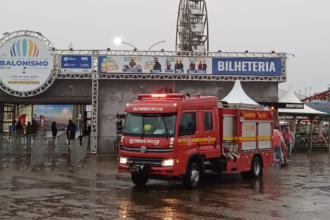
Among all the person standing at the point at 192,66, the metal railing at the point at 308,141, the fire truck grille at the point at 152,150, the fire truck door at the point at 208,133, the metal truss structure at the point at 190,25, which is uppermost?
the metal truss structure at the point at 190,25

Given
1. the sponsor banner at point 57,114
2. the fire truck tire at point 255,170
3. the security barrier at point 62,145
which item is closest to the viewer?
the fire truck tire at point 255,170

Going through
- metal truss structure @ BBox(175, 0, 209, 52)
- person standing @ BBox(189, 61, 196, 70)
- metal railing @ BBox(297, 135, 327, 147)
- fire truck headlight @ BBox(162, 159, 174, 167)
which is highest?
metal truss structure @ BBox(175, 0, 209, 52)

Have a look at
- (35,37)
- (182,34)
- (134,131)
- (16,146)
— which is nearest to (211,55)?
(35,37)

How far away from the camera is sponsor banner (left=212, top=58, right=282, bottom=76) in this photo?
25094 mm

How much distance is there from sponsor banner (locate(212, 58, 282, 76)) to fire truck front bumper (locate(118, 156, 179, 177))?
13935 millimetres

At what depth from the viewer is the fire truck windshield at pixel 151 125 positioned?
12.0 meters

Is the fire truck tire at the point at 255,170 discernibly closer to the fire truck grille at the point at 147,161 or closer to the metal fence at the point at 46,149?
the fire truck grille at the point at 147,161

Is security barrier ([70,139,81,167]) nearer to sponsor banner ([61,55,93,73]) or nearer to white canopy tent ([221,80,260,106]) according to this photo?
sponsor banner ([61,55,93,73])

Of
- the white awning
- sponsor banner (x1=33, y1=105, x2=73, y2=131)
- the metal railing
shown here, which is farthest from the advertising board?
sponsor banner (x1=33, y1=105, x2=73, y2=131)

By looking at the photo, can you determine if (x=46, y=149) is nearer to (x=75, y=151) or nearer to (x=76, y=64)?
(x=75, y=151)

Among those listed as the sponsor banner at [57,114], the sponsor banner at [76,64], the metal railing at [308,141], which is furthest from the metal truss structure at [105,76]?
the sponsor banner at [57,114]

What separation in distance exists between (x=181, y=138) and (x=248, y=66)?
564 inches

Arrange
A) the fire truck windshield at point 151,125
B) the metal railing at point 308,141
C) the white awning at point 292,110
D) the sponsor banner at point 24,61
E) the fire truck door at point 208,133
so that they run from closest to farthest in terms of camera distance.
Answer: the fire truck windshield at point 151,125 < the fire truck door at point 208,133 < the sponsor banner at point 24,61 < the white awning at point 292,110 < the metal railing at point 308,141

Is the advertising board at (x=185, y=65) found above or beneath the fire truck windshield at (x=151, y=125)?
above
